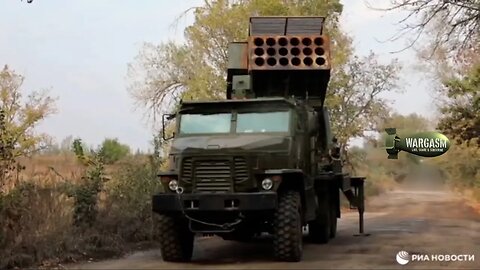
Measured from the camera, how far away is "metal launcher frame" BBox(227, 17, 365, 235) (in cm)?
1240

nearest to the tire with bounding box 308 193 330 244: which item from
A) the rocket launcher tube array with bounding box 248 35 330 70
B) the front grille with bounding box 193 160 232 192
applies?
the rocket launcher tube array with bounding box 248 35 330 70

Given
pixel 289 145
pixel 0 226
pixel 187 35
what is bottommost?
pixel 0 226

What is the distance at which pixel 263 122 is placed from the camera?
11.1 meters

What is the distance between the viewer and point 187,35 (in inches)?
1055

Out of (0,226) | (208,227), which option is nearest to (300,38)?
(208,227)

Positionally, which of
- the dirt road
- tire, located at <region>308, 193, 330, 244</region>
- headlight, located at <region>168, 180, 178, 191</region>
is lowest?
the dirt road

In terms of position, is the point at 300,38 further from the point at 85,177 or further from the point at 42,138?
the point at 42,138

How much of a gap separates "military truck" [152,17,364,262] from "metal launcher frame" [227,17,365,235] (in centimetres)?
2

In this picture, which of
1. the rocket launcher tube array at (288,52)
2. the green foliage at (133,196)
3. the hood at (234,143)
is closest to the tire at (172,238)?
the hood at (234,143)

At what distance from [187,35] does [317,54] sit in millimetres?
14908

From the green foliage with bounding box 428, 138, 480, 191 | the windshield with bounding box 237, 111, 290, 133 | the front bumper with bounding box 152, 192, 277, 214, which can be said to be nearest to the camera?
the front bumper with bounding box 152, 192, 277, 214

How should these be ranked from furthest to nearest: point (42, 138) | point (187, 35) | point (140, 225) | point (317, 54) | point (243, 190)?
point (42, 138) < point (187, 35) < point (140, 225) < point (317, 54) < point (243, 190)

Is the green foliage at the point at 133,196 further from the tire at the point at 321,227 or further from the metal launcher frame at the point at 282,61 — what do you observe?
the tire at the point at 321,227

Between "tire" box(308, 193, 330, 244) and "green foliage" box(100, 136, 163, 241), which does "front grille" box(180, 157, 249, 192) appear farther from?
"tire" box(308, 193, 330, 244)
